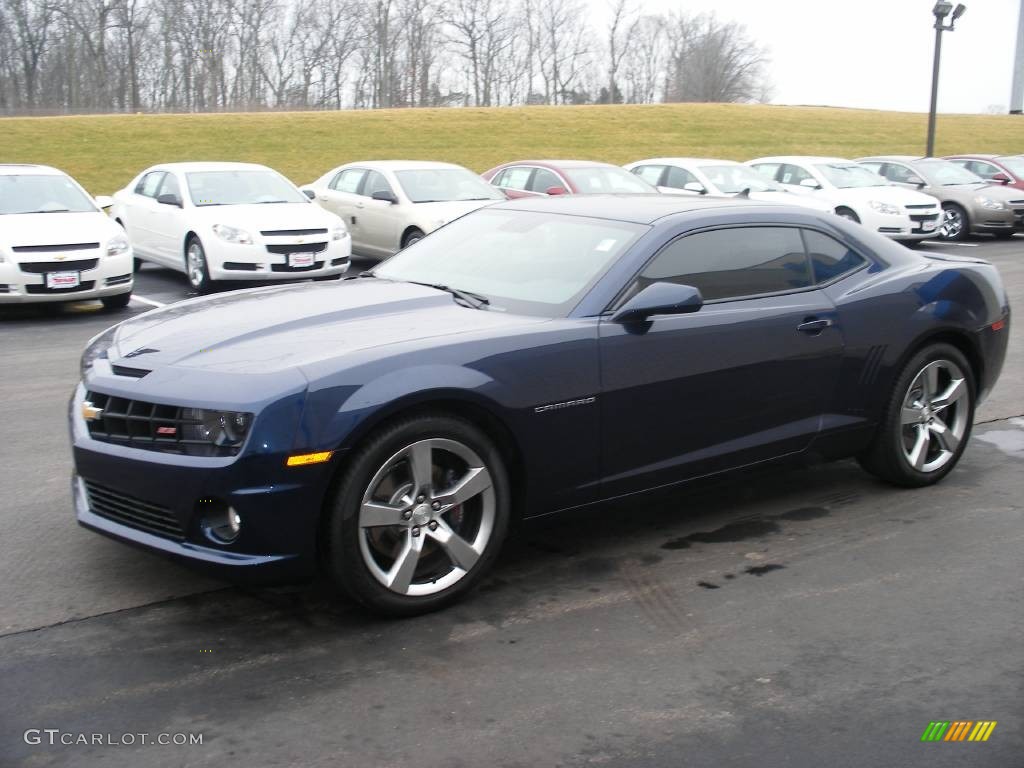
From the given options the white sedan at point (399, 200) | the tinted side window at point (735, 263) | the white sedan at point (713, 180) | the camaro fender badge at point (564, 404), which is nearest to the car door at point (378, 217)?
the white sedan at point (399, 200)

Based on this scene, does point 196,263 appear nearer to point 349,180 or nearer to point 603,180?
point 349,180

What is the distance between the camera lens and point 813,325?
507cm

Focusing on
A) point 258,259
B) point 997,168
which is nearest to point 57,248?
point 258,259

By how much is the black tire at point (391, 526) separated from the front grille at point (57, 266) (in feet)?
28.0

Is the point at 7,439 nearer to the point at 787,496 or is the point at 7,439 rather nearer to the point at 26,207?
the point at 787,496

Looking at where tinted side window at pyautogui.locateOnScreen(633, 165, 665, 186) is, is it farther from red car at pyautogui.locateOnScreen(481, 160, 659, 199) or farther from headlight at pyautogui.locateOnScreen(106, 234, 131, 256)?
headlight at pyautogui.locateOnScreen(106, 234, 131, 256)

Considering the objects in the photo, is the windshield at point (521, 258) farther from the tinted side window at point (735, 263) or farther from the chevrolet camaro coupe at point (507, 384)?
the tinted side window at point (735, 263)

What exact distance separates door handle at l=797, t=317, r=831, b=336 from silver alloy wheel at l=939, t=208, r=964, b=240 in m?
17.9

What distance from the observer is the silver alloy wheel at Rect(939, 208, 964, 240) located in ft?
70.1

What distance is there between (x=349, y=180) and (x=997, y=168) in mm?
14872

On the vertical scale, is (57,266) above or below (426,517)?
above

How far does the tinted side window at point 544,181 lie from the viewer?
16828 mm

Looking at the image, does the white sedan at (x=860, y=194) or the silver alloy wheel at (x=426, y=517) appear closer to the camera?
the silver alloy wheel at (x=426, y=517)

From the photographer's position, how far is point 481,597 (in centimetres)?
421
